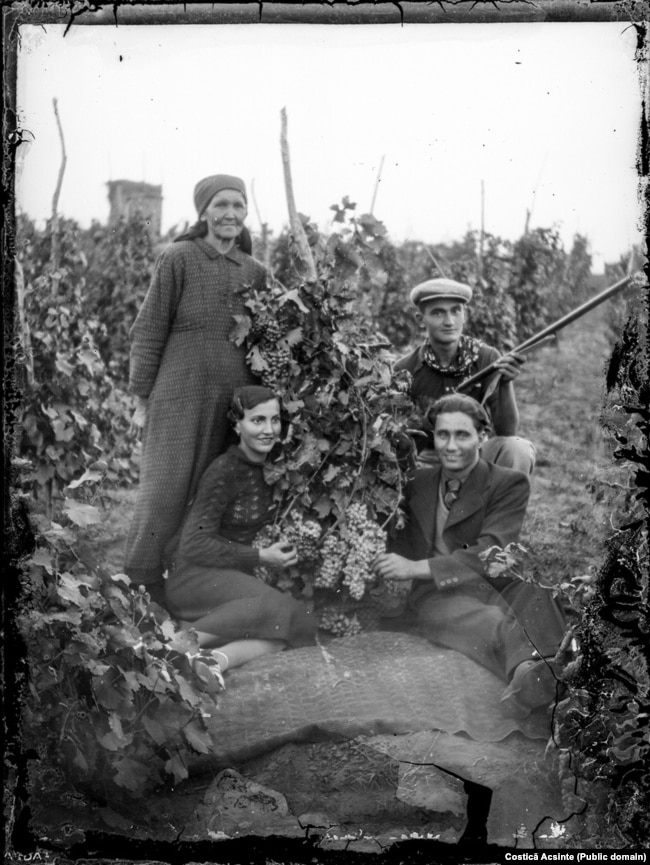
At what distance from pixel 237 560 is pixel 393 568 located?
0.48 m

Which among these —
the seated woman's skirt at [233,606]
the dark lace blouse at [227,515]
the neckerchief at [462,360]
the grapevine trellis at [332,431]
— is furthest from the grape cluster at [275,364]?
the seated woman's skirt at [233,606]

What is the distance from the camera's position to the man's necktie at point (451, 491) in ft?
11.2

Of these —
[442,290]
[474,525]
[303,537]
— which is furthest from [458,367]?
[303,537]

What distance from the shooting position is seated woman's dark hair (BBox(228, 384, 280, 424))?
337cm

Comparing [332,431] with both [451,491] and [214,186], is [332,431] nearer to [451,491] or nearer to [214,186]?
[451,491]

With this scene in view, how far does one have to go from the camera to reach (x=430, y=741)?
10.7 feet

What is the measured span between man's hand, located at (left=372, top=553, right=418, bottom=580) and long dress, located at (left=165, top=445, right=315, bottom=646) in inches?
10.0

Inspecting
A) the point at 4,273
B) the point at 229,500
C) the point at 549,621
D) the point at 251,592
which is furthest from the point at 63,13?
the point at 549,621

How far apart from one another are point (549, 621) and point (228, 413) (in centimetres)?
117

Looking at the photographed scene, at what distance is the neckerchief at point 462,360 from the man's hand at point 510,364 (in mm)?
81

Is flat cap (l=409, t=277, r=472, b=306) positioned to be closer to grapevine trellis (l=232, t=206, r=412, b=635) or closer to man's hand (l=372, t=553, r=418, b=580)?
grapevine trellis (l=232, t=206, r=412, b=635)

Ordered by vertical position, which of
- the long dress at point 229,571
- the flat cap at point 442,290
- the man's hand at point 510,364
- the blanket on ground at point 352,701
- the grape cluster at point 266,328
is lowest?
the blanket on ground at point 352,701

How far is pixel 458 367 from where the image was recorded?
136 inches

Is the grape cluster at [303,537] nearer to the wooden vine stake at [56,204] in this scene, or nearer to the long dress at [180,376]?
the long dress at [180,376]
